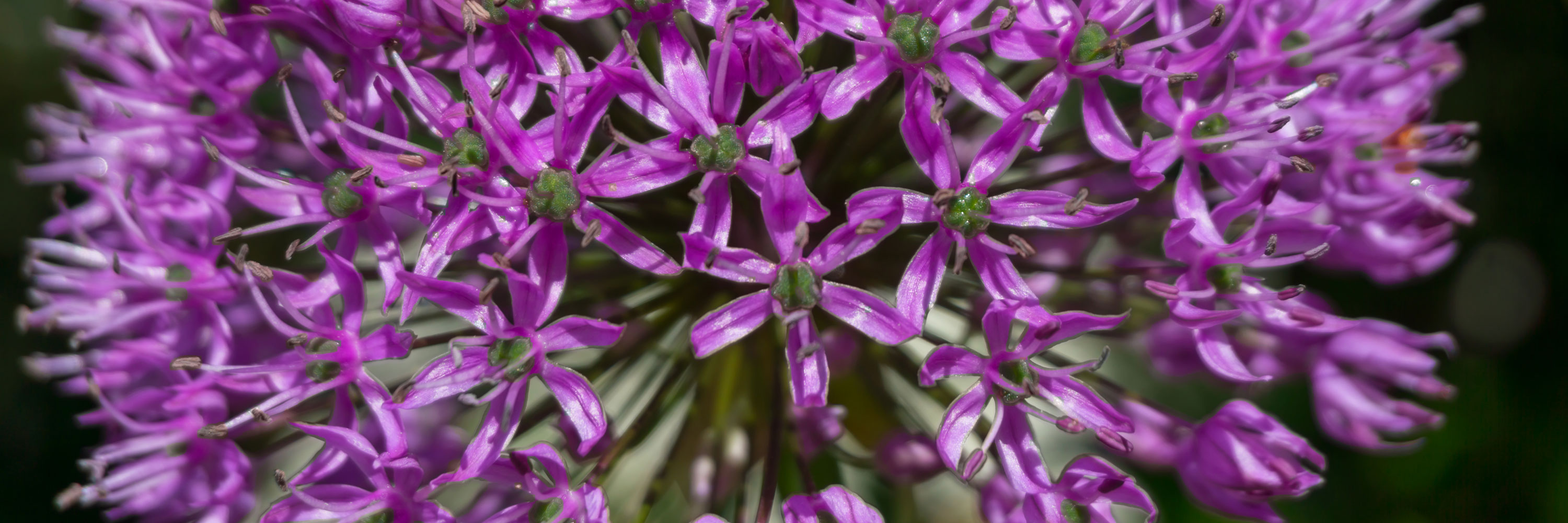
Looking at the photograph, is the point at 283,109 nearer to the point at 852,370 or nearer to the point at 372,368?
the point at 372,368

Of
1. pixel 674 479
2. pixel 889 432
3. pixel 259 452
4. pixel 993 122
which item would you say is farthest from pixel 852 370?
pixel 259 452

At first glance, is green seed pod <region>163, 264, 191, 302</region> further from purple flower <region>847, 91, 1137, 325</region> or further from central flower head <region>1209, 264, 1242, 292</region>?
central flower head <region>1209, 264, 1242, 292</region>

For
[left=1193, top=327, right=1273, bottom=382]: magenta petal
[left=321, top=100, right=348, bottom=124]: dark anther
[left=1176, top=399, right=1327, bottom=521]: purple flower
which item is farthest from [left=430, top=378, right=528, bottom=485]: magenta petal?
[left=1176, top=399, right=1327, bottom=521]: purple flower

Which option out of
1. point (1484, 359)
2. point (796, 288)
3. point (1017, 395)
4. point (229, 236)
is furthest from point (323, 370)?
point (1484, 359)

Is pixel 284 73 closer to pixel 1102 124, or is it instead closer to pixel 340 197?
pixel 340 197

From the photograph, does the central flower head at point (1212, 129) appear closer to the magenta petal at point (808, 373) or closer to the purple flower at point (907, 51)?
the purple flower at point (907, 51)
